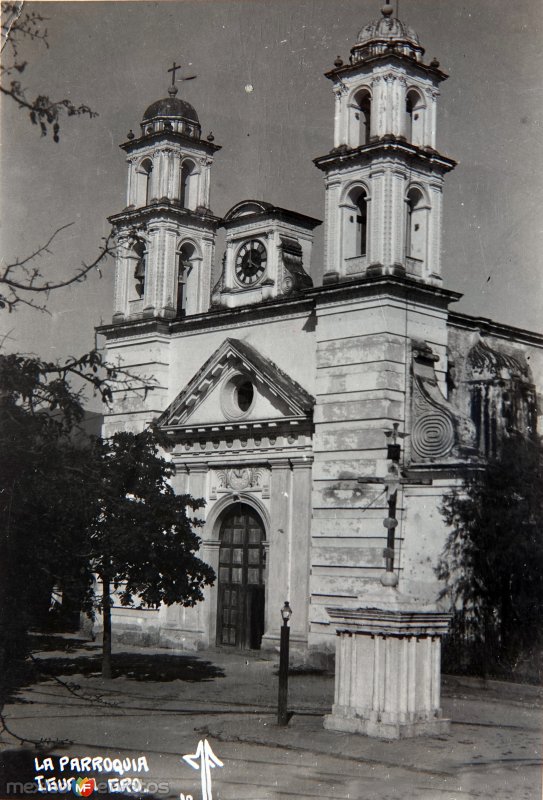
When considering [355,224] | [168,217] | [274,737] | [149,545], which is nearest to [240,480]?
[149,545]

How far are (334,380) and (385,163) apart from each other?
469cm

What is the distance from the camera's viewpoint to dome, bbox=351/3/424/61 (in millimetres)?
23297

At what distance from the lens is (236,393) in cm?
2595

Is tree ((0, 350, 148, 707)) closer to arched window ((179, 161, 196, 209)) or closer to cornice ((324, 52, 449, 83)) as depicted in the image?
cornice ((324, 52, 449, 83))

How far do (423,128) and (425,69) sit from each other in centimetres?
126

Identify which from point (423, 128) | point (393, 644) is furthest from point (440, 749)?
point (423, 128)

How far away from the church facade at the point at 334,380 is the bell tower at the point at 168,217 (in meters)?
0.14

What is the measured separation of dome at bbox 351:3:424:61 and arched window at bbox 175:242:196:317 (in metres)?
7.80

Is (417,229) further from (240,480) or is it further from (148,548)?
(148,548)

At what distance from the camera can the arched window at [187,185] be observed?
2931cm

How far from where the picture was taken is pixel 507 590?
1998cm

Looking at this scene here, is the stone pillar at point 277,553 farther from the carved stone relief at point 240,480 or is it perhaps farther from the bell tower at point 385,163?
the bell tower at point 385,163

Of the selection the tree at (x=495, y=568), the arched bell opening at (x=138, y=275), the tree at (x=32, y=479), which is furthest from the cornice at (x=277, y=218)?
the tree at (x=32, y=479)

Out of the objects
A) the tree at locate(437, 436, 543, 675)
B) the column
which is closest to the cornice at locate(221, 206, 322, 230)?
the column
